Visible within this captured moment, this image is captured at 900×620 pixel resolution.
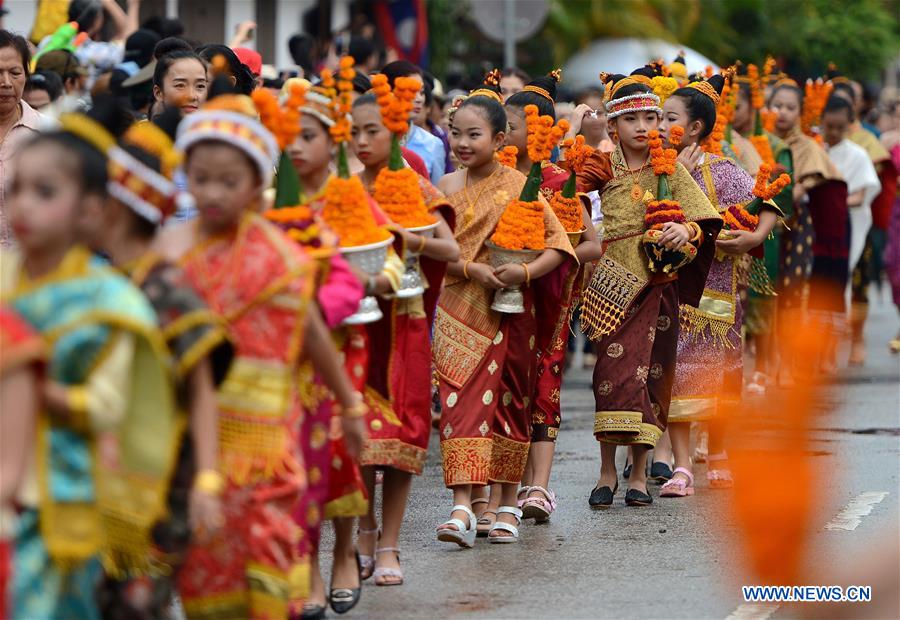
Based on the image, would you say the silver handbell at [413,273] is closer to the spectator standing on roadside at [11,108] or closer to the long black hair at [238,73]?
the long black hair at [238,73]

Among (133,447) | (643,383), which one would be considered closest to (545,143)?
(643,383)

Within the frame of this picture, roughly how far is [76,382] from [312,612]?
7.87 ft

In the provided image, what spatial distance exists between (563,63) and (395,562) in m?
21.8

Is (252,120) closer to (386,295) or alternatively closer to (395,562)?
(386,295)

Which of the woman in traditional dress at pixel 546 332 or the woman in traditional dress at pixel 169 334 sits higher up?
the woman in traditional dress at pixel 169 334

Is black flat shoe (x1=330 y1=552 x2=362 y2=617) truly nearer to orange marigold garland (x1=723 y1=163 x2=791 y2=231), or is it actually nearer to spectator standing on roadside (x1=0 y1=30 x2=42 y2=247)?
spectator standing on roadside (x1=0 y1=30 x2=42 y2=247)

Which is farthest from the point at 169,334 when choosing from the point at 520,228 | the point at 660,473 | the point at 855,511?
the point at 660,473

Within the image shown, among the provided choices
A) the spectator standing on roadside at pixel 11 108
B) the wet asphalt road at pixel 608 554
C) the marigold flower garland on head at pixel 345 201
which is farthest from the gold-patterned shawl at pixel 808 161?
the marigold flower garland on head at pixel 345 201

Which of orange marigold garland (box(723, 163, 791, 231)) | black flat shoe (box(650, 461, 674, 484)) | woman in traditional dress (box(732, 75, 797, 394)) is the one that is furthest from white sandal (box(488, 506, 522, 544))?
woman in traditional dress (box(732, 75, 797, 394))

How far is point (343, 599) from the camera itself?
6535 mm

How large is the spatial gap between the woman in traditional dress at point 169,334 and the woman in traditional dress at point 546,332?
372cm

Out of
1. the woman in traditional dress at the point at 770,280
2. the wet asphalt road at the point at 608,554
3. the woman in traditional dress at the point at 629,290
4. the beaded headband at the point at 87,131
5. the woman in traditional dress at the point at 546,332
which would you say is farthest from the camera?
the woman in traditional dress at the point at 770,280

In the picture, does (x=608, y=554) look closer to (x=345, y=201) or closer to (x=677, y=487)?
(x=677, y=487)

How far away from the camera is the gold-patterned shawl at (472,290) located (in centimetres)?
800
